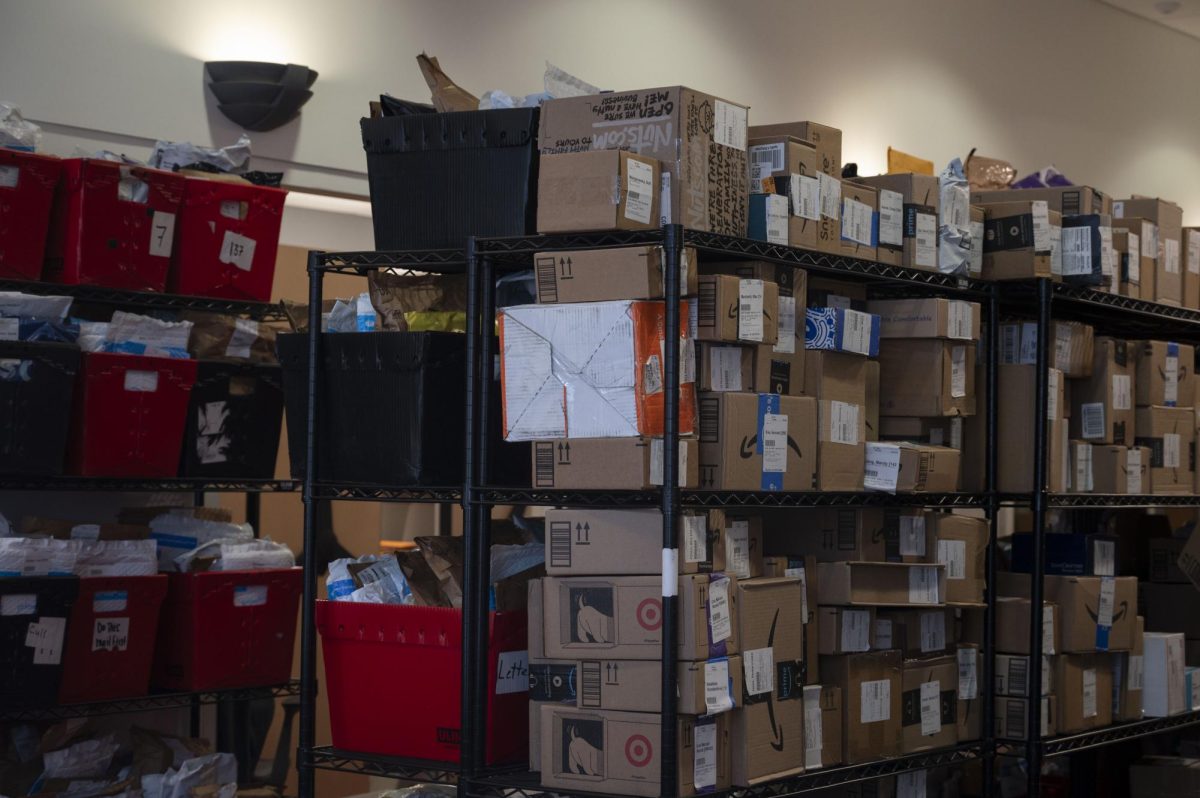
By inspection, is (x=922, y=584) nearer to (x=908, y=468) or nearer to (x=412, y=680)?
(x=908, y=468)

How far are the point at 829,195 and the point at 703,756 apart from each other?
51.1 inches

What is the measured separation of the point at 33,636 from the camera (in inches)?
139

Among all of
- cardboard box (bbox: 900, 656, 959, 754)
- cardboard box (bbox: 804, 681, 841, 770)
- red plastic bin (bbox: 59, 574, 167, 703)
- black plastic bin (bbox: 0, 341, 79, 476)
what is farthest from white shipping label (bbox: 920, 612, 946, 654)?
black plastic bin (bbox: 0, 341, 79, 476)

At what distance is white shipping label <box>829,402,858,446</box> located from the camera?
10.5 feet

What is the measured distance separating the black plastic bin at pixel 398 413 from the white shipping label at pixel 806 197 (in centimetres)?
80

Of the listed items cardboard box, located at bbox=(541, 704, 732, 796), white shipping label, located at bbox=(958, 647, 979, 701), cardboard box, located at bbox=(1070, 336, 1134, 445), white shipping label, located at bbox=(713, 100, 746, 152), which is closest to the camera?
cardboard box, located at bbox=(541, 704, 732, 796)

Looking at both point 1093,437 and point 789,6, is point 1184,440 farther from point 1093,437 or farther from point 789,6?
point 789,6

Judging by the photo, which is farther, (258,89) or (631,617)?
(258,89)

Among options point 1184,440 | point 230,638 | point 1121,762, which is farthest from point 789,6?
point 230,638

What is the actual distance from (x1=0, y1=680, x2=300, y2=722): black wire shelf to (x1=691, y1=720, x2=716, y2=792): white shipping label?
1531 millimetres

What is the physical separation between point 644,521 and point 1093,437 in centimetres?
168

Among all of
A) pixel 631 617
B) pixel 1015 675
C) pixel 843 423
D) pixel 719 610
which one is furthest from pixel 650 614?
pixel 1015 675

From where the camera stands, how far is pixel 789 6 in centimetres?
657

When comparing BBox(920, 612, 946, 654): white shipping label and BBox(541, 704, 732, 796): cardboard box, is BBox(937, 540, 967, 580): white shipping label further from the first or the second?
BBox(541, 704, 732, 796): cardboard box
